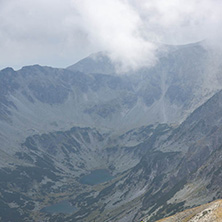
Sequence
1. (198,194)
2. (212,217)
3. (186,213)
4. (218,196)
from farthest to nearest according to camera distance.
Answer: (198,194) < (218,196) < (186,213) < (212,217)

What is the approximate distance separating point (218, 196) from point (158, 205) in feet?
154

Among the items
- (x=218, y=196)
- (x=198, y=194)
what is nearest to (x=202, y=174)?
(x=198, y=194)

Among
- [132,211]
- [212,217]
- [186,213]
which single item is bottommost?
[132,211]

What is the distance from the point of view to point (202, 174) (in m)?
169

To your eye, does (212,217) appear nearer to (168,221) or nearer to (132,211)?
(168,221)

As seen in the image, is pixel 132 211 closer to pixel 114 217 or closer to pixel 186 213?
pixel 114 217

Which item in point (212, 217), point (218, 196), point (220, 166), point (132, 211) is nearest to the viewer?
point (212, 217)

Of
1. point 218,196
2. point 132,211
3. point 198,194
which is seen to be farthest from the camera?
point 132,211

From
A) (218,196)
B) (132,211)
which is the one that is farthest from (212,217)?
(132,211)

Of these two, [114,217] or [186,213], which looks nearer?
[186,213]

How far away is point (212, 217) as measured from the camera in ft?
214

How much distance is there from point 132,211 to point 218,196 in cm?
7567

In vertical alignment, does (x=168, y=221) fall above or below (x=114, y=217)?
above

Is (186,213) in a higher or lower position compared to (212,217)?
lower
